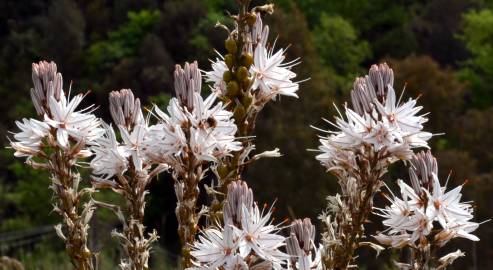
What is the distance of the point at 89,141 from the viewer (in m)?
2.50

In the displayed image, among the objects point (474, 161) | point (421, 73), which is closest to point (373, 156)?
point (474, 161)

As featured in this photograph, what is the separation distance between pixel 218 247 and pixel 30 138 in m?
0.56

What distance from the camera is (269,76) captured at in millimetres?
2639

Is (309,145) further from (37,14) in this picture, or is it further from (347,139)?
(347,139)

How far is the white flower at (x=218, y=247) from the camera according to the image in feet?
7.13

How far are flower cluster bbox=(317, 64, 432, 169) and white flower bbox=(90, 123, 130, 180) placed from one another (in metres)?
0.45

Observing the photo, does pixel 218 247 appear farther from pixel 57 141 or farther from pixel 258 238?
pixel 57 141

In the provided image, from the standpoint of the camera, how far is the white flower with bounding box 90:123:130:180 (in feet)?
8.18

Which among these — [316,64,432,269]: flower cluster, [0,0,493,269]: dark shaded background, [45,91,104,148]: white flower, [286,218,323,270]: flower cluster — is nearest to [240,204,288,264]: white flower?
[286,218,323,270]: flower cluster

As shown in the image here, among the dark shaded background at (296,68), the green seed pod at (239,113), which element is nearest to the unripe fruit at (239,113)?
the green seed pod at (239,113)

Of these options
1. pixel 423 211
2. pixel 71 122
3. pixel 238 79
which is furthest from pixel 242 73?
pixel 423 211

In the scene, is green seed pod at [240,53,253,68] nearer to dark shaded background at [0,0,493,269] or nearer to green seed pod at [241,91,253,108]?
green seed pod at [241,91,253,108]

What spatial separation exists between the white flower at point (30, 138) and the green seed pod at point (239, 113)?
1.37ft

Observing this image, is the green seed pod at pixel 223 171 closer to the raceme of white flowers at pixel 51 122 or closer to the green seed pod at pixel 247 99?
the green seed pod at pixel 247 99
